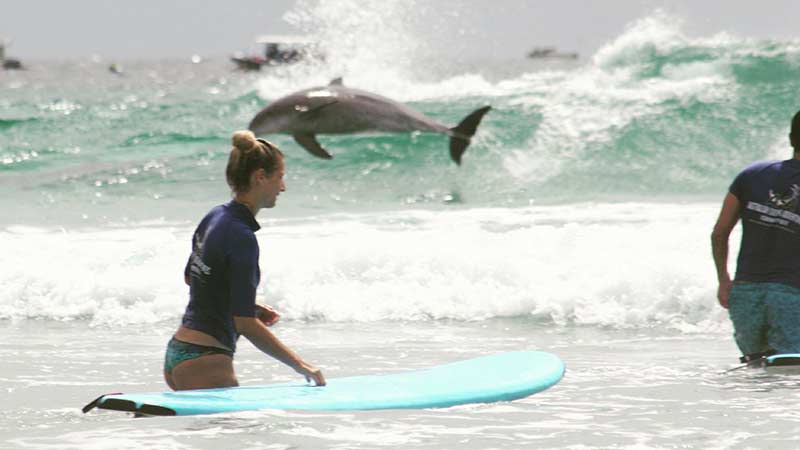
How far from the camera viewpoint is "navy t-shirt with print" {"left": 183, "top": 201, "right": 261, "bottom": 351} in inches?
177

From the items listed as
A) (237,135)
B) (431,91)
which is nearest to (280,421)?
(237,135)

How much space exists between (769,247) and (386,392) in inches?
70.3

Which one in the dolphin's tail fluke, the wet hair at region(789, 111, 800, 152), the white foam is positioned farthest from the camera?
the dolphin's tail fluke

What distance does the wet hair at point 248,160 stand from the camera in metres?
4.50

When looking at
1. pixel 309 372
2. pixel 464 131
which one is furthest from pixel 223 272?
pixel 464 131

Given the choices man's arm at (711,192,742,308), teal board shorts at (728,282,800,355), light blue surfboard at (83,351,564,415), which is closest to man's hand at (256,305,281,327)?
light blue surfboard at (83,351,564,415)

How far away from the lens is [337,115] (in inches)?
344

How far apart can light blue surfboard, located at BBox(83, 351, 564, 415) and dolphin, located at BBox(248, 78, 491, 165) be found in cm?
296

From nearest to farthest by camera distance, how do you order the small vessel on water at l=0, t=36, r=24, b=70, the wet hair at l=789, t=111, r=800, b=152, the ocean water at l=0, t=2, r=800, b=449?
the ocean water at l=0, t=2, r=800, b=449
the wet hair at l=789, t=111, r=800, b=152
the small vessel on water at l=0, t=36, r=24, b=70

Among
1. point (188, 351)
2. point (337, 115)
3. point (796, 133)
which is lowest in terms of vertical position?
point (188, 351)

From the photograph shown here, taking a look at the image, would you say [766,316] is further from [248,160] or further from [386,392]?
[248,160]

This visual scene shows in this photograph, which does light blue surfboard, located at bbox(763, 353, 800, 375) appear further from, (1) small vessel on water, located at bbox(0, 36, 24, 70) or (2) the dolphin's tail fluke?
(1) small vessel on water, located at bbox(0, 36, 24, 70)

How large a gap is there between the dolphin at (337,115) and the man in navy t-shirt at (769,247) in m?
3.20

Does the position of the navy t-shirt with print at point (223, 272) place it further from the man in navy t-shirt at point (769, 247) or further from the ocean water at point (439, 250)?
the man in navy t-shirt at point (769, 247)
